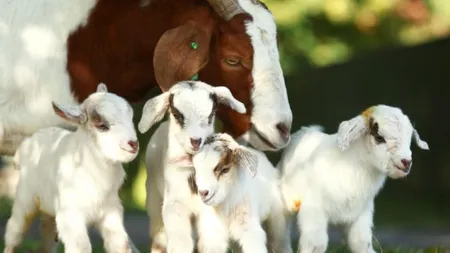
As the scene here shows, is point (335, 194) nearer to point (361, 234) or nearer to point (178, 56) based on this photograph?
point (361, 234)

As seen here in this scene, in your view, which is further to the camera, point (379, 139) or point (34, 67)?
point (34, 67)

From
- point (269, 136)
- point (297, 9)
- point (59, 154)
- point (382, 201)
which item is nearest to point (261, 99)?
point (269, 136)

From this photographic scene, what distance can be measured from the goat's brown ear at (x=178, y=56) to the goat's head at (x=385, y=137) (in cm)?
93

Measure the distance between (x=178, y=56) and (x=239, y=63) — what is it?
338mm

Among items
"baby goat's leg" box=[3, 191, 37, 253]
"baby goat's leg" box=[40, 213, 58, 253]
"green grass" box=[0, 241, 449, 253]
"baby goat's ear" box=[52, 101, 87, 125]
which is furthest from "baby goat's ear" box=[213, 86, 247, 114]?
"green grass" box=[0, 241, 449, 253]

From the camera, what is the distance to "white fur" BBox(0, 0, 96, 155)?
6.40 m

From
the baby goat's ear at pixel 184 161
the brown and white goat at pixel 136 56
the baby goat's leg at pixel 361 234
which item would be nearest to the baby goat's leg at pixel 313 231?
the baby goat's leg at pixel 361 234

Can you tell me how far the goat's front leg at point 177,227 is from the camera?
5.60 meters

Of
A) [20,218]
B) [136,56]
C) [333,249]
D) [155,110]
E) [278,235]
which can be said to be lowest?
[333,249]

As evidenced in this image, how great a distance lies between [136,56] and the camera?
6594 mm

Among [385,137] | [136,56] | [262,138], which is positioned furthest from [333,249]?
[136,56]

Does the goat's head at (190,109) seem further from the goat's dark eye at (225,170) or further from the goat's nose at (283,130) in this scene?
the goat's nose at (283,130)

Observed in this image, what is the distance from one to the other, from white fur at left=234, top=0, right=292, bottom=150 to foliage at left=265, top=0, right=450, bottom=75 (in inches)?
162

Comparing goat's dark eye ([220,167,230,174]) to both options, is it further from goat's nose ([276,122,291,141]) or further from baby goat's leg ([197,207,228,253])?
goat's nose ([276,122,291,141])
